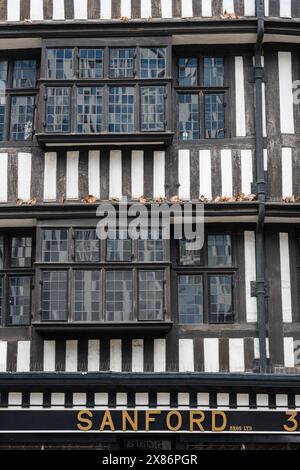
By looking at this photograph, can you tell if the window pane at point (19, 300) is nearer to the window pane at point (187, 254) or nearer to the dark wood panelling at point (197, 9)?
the window pane at point (187, 254)

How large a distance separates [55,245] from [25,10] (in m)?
3.51

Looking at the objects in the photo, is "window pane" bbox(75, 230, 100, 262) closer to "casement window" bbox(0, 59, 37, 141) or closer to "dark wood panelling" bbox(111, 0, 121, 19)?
"casement window" bbox(0, 59, 37, 141)

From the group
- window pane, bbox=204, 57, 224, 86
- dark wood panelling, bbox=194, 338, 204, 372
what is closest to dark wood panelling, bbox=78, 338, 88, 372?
dark wood panelling, bbox=194, 338, 204, 372

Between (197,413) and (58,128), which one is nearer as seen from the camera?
(197,413)

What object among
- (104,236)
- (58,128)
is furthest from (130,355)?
(58,128)

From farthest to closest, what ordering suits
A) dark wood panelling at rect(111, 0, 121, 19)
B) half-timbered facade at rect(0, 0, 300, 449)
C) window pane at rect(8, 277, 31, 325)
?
1. dark wood panelling at rect(111, 0, 121, 19)
2. window pane at rect(8, 277, 31, 325)
3. half-timbered facade at rect(0, 0, 300, 449)

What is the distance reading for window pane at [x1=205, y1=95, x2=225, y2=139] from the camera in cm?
1440

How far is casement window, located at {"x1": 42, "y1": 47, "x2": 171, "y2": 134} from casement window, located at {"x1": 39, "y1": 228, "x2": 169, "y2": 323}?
4.98ft

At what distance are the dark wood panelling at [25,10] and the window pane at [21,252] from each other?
3211 mm

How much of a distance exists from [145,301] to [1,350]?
2.10 meters

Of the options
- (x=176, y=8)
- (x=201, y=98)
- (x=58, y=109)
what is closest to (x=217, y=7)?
(x=176, y=8)

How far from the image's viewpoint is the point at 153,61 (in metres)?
14.4

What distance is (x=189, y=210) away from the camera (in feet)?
45.4
